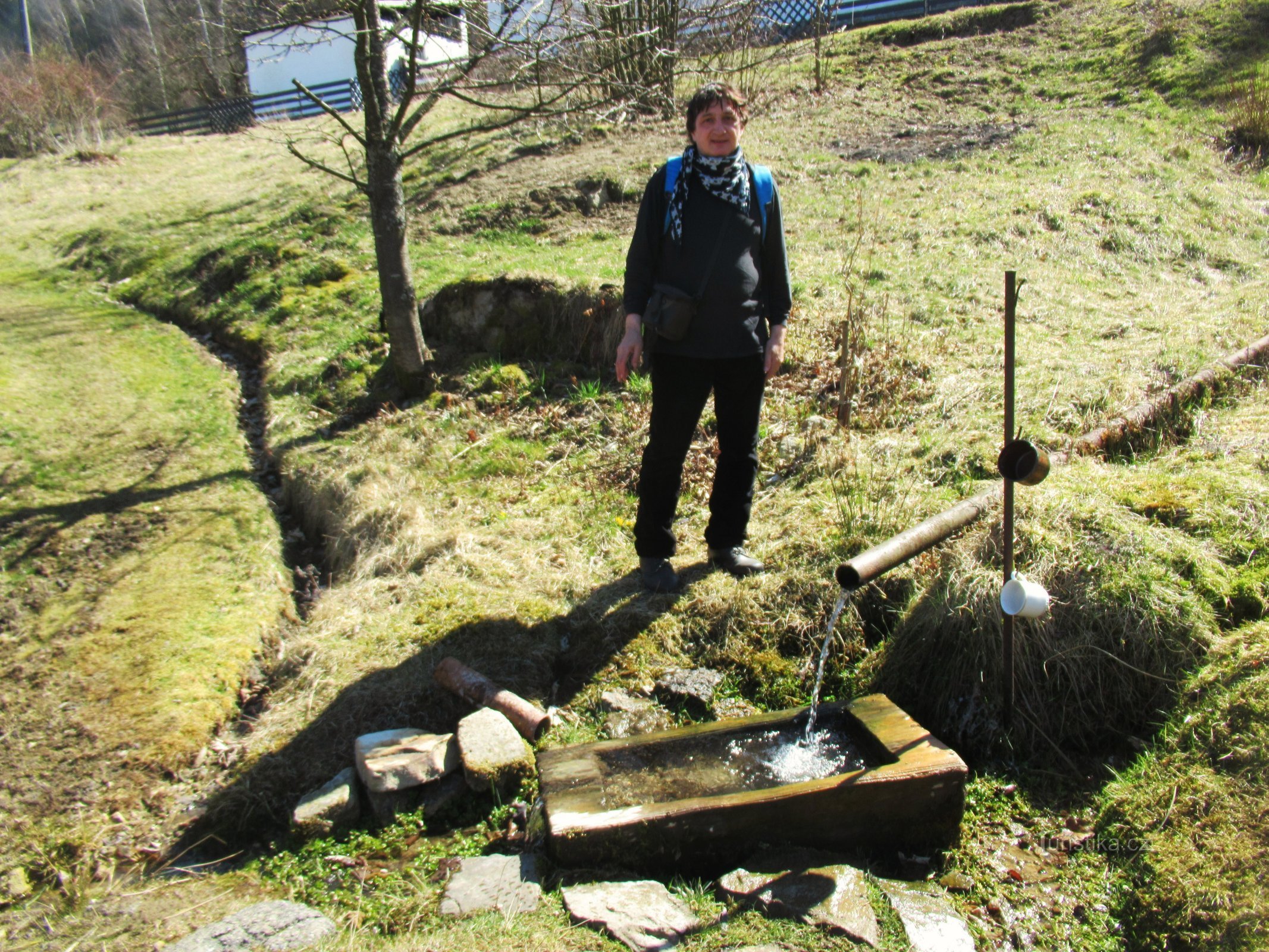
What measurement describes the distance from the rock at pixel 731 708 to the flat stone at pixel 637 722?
0.19 meters

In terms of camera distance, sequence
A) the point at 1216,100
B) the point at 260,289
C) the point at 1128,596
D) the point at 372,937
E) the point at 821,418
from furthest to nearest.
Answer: the point at 1216,100
the point at 260,289
the point at 821,418
the point at 1128,596
the point at 372,937

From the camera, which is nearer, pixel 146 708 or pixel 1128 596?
pixel 1128 596

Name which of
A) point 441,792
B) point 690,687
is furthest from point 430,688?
point 690,687

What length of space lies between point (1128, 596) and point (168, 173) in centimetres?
1767

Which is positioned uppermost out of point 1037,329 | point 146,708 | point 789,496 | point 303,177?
point 303,177

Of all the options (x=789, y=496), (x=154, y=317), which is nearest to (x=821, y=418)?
(x=789, y=496)

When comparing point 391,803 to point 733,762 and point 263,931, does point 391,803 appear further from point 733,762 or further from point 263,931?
point 733,762

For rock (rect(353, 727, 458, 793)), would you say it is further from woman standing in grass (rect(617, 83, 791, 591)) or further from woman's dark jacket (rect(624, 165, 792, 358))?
woman's dark jacket (rect(624, 165, 792, 358))

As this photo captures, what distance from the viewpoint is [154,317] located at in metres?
10.1

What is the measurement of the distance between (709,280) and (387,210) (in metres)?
3.58

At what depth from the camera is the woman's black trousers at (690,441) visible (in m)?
3.83

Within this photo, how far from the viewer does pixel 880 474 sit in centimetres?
468

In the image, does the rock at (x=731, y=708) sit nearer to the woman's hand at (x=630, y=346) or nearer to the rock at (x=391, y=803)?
the rock at (x=391, y=803)

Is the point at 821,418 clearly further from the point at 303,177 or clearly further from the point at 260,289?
the point at 303,177
